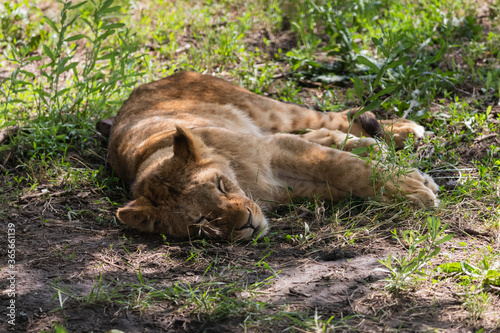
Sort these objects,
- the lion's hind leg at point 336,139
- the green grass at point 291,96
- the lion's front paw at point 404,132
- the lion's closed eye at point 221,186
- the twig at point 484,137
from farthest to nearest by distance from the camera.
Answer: the lion's front paw at point 404,132
the twig at point 484,137
the lion's hind leg at point 336,139
the lion's closed eye at point 221,186
the green grass at point 291,96

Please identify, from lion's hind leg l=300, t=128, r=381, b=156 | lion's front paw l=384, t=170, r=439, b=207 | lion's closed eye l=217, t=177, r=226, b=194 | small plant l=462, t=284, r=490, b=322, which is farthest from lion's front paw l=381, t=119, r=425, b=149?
small plant l=462, t=284, r=490, b=322

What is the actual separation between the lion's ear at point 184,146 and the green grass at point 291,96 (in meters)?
0.65

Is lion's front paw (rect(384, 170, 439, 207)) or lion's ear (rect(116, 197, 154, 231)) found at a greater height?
lion's front paw (rect(384, 170, 439, 207))

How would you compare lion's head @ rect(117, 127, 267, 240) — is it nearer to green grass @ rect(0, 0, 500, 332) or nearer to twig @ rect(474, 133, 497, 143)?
green grass @ rect(0, 0, 500, 332)

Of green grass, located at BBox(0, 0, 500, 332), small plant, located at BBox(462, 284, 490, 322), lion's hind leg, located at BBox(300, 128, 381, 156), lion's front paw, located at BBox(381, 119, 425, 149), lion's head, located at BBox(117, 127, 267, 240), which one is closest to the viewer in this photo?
small plant, located at BBox(462, 284, 490, 322)

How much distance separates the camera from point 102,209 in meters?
4.24

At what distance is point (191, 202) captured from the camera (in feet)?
A: 11.5

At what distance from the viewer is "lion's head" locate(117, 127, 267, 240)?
3477 millimetres

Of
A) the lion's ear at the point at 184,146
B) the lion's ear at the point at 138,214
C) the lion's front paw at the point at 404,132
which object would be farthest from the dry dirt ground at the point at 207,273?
the lion's front paw at the point at 404,132

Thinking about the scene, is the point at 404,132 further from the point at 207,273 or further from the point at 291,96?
the point at 207,273

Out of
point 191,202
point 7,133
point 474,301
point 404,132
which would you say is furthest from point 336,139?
point 7,133

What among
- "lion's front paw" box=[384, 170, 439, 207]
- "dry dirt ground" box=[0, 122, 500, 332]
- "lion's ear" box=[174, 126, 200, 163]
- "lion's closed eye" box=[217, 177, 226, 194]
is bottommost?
"dry dirt ground" box=[0, 122, 500, 332]

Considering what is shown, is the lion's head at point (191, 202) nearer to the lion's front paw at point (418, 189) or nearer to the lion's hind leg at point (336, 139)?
the lion's front paw at point (418, 189)

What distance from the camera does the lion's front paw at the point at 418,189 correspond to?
3781 millimetres
